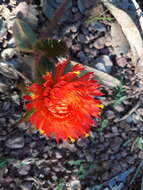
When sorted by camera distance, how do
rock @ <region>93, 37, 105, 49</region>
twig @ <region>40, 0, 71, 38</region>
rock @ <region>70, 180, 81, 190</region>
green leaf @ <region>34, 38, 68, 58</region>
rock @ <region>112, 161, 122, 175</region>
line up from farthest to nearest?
1. rock @ <region>93, 37, 105, 49</region>
2. rock @ <region>112, 161, 122, 175</region>
3. rock @ <region>70, 180, 81, 190</region>
4. twig @ <region>40, 0, 71, 38</region>
5. green leaf @ <region>34, 38, 68, 58</region>

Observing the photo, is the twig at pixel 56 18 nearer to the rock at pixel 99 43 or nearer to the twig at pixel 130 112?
the rock at pixel 99 43

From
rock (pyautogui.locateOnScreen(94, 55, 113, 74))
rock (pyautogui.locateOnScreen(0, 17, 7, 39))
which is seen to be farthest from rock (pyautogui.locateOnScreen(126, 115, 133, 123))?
rock (pyautogui.locateOnScreen(0, 17, 7, 39))

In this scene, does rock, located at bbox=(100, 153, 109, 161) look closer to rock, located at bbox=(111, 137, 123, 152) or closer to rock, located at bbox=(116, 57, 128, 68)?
rock, located at bbox=(111, 137, 123, 152)

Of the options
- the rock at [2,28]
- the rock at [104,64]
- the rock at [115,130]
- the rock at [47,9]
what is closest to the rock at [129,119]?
the rock at [115,130]

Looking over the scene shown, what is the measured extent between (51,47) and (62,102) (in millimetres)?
315

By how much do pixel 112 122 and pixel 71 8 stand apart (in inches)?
36.2

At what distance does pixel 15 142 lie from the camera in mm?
2332

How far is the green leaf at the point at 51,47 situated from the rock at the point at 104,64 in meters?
0.82

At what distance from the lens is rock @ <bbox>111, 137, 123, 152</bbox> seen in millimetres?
2576

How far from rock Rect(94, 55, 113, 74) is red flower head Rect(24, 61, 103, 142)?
68 cm

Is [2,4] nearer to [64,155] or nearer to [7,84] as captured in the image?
[7,84]

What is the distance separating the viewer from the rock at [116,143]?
2576mm

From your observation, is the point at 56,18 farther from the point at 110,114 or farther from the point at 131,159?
the point at 131,159

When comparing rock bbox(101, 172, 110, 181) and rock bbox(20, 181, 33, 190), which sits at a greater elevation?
rock bbox(20, 181, 33, 190)
